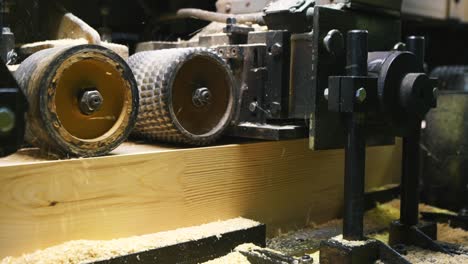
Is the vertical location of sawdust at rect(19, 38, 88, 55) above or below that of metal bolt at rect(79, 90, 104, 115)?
above

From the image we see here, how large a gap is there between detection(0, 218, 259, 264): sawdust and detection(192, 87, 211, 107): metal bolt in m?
0.35

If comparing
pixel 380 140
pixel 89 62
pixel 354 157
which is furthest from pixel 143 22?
pixel 354 157

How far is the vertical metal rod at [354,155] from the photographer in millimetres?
1209

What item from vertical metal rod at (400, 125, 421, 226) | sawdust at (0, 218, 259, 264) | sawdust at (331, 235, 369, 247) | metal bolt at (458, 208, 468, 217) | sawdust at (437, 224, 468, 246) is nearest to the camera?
sawdust at (0, 218, 259, 264)

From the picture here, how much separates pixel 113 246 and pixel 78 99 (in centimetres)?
36

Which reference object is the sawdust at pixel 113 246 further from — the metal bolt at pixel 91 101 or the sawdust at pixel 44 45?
the sawdust at pixel 44 45

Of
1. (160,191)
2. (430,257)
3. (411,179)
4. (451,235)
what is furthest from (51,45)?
(451,235)

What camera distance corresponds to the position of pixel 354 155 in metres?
1.22

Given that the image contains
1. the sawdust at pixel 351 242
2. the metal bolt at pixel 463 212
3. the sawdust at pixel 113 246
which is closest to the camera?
the sawdust at pixel 113 246

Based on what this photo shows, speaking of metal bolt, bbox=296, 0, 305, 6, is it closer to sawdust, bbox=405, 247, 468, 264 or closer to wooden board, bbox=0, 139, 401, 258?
wooden board, bbox=0, 139, 401, 258

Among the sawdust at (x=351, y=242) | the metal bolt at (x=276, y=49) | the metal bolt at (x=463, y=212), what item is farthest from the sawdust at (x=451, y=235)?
the metal bolt at (x=276, y=49)

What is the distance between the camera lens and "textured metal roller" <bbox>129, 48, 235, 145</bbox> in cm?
140

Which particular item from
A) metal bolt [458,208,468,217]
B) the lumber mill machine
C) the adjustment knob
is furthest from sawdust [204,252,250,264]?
metal bolt [458,208,468,217]

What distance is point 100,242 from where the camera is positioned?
1207 millimetres
